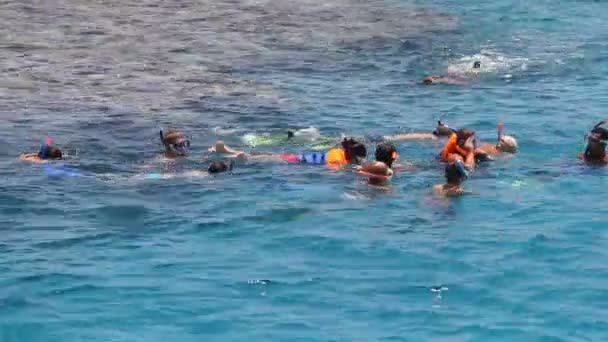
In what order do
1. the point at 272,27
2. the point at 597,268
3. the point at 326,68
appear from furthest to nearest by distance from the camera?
the point at 272,27, the point at 326,68, the point at 597,268

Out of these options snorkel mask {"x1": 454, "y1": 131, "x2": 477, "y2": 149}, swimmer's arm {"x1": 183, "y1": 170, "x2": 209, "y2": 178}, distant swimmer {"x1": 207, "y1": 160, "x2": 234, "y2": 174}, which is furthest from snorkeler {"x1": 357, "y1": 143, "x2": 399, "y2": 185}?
swimmer's arm {"x1": 183, "y1": 170, "x2": 209, "y2": 178}

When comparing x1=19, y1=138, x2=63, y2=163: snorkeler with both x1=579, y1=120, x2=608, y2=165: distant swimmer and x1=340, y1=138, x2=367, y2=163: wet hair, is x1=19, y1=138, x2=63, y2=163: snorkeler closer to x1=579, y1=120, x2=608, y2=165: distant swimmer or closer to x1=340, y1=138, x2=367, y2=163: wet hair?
x1=340, y1=138, x2=367, y2=163: wet hair

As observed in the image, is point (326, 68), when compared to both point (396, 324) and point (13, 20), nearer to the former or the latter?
point (13, 20)

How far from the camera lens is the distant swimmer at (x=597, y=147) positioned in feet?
54.5

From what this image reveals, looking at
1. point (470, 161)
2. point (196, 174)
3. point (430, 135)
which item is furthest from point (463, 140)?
point (196, 174)

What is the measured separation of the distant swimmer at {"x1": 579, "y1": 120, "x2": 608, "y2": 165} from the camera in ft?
54.5

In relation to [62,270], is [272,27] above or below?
above

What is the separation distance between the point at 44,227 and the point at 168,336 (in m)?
3.99

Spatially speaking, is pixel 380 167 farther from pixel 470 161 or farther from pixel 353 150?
pixel 470 161

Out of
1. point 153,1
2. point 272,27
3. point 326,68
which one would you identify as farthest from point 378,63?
point 153,1

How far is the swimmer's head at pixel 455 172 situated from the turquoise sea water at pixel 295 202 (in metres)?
0.32

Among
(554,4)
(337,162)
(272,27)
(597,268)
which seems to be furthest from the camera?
(554,4)

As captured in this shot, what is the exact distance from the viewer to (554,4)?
105 ft

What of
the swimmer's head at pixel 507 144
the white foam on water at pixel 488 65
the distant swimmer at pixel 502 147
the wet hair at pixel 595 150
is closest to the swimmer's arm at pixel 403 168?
the distant swimmer at pixel 502 147
